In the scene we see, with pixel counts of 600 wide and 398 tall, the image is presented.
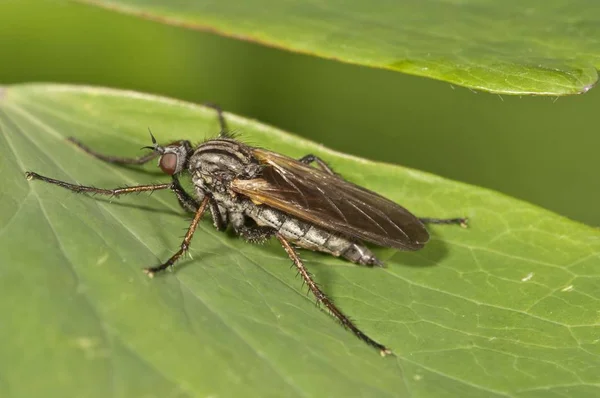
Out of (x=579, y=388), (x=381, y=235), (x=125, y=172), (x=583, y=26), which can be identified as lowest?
(x=579, y=388)

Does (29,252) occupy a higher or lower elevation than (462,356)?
higher

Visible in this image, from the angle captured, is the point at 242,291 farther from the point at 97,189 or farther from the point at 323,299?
the point at 97,189

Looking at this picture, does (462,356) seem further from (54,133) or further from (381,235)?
(54,133)

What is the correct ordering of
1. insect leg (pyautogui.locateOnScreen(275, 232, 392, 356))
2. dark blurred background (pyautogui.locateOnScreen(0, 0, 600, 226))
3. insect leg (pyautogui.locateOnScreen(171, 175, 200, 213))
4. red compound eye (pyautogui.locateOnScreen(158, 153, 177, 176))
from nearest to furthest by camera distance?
insect leg (pyautogui.locateOnScreen(275, 232, 392, 356)) < insect leg (pyautogui.locateOnScreen(171, 175, 200, 213)) < red compound eye (pyautogui.locateOnScreen(158, 153, 177, 176)) < dark blurred background (pyautogui.locateOnScreen(0, 0, 600, 226))

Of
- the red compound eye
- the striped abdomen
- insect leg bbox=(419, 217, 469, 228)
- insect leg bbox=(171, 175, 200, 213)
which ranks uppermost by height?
the red compound eye

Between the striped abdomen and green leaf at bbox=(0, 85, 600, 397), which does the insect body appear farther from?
green leaf at bbox=(0, 85, 600, 397)

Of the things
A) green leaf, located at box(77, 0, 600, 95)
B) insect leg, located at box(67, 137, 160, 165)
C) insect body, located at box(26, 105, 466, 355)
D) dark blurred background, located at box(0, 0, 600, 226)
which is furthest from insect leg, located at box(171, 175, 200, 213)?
dark blurred background, located at box(0, 0, 600, 226)

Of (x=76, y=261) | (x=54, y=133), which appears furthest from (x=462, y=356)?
(x=54, y=133)
